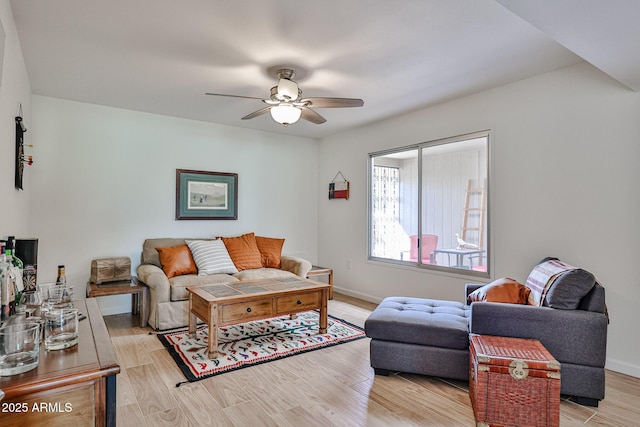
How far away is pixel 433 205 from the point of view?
14.0ft

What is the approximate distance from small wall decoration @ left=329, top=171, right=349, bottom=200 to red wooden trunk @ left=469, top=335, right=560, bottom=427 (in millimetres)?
3588

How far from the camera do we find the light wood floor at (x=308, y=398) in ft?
6.84

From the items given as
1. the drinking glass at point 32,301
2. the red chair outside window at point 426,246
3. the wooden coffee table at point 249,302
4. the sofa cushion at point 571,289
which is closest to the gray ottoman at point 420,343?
the sofa cushion at point 571,289

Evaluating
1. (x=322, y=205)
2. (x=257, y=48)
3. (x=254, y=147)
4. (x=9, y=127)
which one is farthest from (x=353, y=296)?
(x=9, y=127)

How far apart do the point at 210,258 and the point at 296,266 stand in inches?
41.9

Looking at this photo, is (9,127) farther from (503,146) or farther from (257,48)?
(503,146)

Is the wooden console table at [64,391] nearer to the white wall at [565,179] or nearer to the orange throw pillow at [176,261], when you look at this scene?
the orange throw pillow at [176,261]

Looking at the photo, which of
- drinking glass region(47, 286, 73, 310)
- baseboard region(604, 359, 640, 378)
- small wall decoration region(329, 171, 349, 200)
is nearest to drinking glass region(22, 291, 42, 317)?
drinking glass region(47, 286, 73, 310)

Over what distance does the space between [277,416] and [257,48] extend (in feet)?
8.29

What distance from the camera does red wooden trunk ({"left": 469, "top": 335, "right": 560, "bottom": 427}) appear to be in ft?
6.35

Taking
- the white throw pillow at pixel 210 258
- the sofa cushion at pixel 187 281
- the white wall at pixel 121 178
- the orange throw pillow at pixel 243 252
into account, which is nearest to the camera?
the sofa cushion at pixel 187 281

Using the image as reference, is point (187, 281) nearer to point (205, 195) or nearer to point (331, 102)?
point (205, 195)

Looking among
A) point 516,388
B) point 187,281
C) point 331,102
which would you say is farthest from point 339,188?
point 516,388

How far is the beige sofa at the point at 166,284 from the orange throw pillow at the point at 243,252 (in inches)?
8.9
